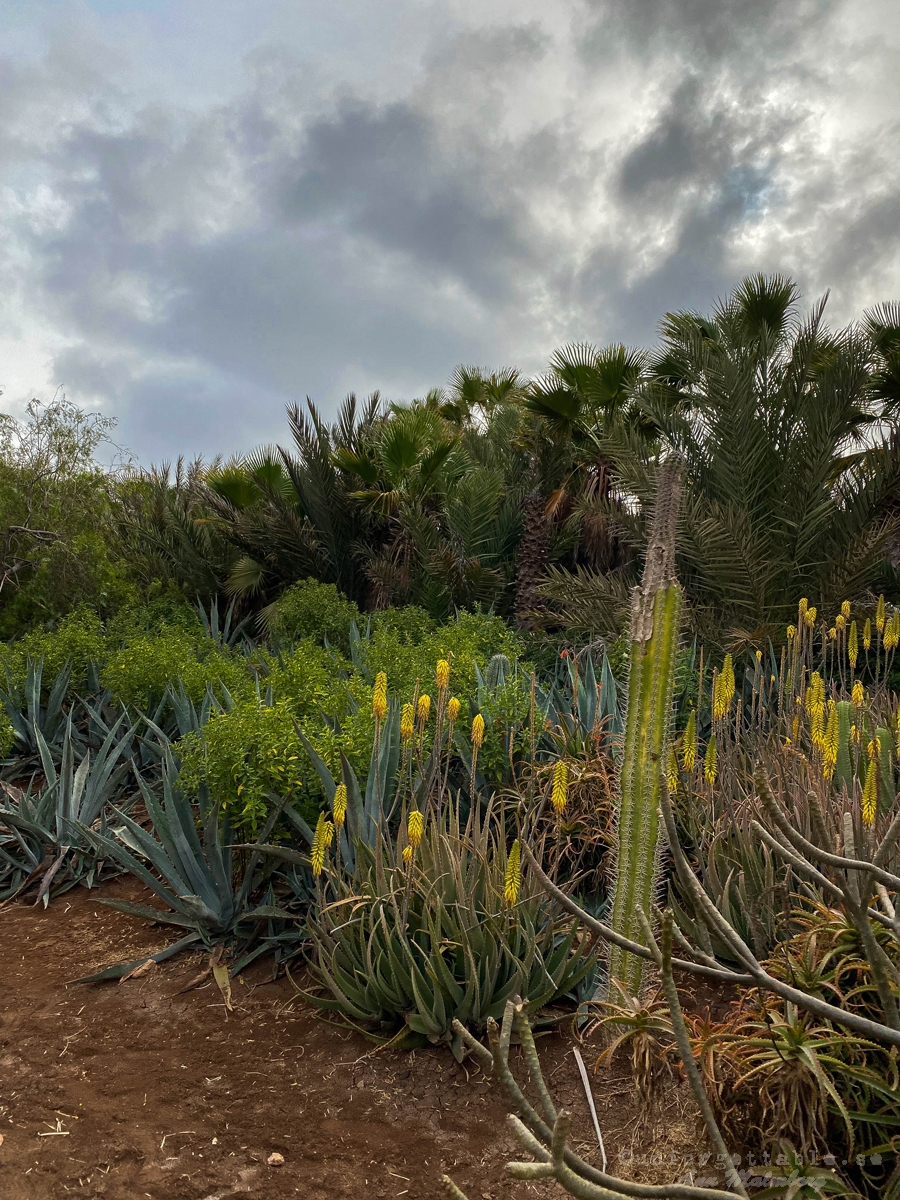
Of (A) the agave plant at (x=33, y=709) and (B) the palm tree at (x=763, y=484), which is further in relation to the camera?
(B) the palm tree at (x=763, y=484)

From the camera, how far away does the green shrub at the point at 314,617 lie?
31.0 feet

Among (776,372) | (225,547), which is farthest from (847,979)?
(225,547)

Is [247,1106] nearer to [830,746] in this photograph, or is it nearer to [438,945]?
[438,945]

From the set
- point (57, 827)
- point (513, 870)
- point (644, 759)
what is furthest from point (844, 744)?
point (57, 827)

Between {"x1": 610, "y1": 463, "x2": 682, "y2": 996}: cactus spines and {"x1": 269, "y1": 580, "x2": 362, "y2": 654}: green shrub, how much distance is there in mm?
6625

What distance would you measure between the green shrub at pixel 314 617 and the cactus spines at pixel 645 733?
6625mm

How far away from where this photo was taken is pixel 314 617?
9.71 meters

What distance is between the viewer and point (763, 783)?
1325 mm

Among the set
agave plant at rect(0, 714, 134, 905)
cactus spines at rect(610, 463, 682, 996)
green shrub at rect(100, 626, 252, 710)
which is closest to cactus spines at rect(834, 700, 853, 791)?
cactus spines at rect(610, 463, 682, 996)

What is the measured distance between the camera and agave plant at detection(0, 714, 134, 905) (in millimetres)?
5027

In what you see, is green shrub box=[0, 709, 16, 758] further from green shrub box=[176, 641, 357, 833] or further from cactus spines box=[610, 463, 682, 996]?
cactus spines box=[610, 463, 682, 996]

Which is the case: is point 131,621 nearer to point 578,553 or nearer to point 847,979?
point 578,553

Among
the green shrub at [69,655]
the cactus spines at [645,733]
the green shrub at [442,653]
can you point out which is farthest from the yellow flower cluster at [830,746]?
the green shrub at [69,655]

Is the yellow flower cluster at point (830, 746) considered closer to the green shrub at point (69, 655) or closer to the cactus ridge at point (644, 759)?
the cactus ridge at point (644, 759)
